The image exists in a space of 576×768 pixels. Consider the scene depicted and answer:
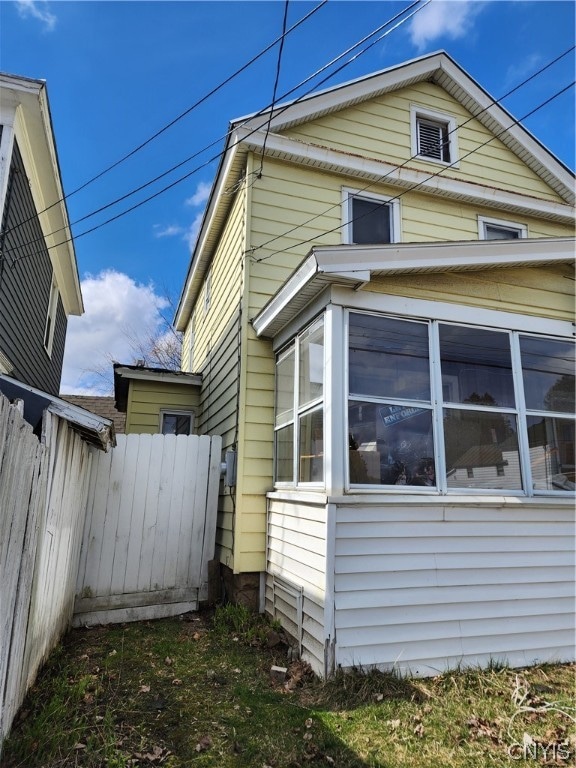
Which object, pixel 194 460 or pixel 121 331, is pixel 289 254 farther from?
pixel 121 331

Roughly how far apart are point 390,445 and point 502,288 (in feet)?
7.69

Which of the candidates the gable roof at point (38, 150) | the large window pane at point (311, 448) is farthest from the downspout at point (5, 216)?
the large window pane at point (311, 448)

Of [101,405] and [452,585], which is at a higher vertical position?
[101,405]

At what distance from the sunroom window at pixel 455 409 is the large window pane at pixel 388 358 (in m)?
0.01

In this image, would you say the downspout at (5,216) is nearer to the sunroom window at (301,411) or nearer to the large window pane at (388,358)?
the sunroom window at (301,411)

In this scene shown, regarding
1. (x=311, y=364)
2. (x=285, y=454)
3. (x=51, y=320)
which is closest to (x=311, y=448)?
(x=285, y=454)

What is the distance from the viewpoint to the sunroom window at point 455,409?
4.52 m

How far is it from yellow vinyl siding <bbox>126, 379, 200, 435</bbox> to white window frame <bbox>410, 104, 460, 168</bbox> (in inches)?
235

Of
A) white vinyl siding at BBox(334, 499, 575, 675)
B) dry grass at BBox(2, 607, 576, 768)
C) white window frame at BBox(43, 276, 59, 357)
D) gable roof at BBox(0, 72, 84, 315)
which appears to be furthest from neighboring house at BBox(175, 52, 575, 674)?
white window frame at BBox(43, 276, 59, 357)

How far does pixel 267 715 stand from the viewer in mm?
3328

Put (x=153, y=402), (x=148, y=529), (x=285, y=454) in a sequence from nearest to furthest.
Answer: (x=285, y=454)
(x=148, y=529)
(x=153, y=402)

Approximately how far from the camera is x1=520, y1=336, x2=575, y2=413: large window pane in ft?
17.1

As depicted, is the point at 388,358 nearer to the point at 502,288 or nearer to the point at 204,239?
the point at 502,288

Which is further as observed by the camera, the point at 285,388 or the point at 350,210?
the point at 350,210
